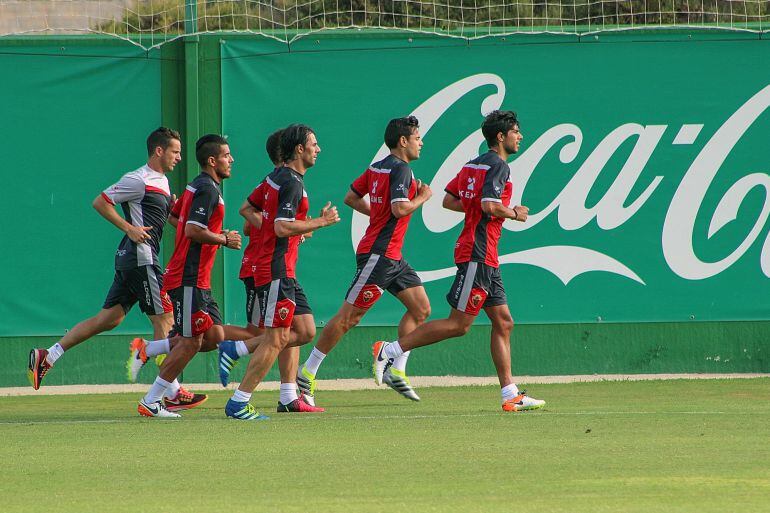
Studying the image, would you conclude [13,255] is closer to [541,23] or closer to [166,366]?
[166,366]

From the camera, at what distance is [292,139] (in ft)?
32.1

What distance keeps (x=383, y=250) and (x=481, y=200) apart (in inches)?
39.5

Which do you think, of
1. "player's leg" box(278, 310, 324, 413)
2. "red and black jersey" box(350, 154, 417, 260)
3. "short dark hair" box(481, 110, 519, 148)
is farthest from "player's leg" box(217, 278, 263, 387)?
"short dark hair" box(481, 110, 519, 148)

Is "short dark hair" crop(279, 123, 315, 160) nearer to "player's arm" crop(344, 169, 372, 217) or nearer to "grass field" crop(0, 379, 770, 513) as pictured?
"player's arm" crop(344, 169, 372, 217)

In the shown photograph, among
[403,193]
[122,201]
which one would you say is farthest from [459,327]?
[122,201]

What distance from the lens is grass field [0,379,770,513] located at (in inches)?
231

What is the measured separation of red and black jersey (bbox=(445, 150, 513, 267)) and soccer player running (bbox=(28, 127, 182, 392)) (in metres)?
2.51

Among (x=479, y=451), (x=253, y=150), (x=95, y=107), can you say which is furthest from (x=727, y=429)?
(x=95, y=107)

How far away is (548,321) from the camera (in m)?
13.7

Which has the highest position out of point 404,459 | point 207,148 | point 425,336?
point 207,148

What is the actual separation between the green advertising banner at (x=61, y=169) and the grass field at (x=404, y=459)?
2677 mm

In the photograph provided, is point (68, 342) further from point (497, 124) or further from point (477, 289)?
point (497, 124)

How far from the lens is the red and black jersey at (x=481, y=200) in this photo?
1030cm

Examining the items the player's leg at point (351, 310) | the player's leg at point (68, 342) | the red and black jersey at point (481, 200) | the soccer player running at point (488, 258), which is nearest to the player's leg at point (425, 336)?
the soccer player running at point (488, 258)
